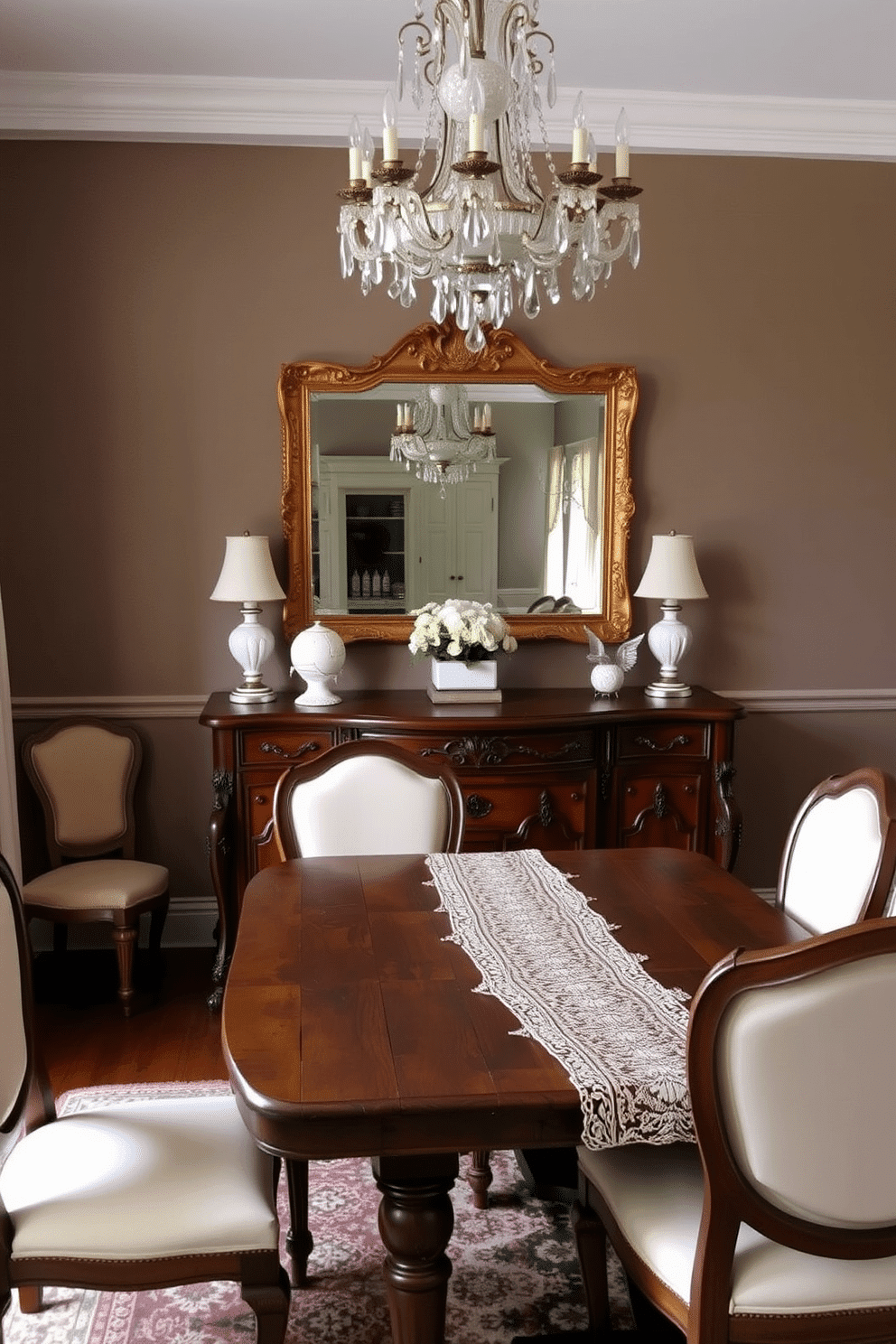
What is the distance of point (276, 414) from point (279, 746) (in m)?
1.23

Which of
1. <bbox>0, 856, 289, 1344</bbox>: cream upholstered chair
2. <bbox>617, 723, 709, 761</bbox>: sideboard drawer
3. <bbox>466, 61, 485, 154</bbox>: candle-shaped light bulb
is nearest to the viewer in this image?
<bbox>0, 856, 289, 1344</bbox>: cream upholstered chair

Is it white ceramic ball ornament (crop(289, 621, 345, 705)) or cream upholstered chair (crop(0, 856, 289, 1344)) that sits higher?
white ceramic ball ornament (crop(289, 621, 345, 705))

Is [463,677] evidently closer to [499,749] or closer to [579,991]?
[499,749]

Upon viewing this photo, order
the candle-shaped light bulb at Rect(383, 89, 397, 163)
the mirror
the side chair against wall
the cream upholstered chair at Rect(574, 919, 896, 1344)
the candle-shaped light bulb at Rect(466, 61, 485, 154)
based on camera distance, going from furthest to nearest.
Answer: the mirror, the side chair against wall, the candle-shaped light bulb at Rect(383, 89, 397, 163), the candle-shaped light bulb at Rect(466, 61, 485, 154), the cream upholstered chair at Rect(574, 919, 896, 1344)

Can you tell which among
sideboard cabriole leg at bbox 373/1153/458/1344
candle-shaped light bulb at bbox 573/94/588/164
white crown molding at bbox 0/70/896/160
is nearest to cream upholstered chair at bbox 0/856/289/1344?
sideboard cabriole leg at bbox 373/1153/458/1344

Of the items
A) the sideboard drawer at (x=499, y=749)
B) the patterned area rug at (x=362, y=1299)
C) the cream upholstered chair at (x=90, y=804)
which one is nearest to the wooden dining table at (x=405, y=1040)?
the patterned area rug at (x=362, y=1299)

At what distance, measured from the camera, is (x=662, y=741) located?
407 cm

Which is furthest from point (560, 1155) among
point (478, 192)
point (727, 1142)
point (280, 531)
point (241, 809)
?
point (280, 531)

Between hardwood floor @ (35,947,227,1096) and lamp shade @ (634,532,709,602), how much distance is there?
81.7 inches

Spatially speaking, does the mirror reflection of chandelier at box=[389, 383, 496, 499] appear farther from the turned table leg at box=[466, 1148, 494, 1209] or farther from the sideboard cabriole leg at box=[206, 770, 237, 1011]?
the turned table leg at box=[466, 1148, 494, 1209]

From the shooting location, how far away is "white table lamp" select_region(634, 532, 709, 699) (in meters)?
4.16

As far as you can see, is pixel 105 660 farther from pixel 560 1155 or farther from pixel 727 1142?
pixel 727 1142

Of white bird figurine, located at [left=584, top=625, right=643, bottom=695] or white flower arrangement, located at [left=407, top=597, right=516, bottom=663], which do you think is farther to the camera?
white bird figurine, located at [left=584, top=625, right=643, bottom=695]

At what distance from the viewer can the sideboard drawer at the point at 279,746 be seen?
3.94 metres
